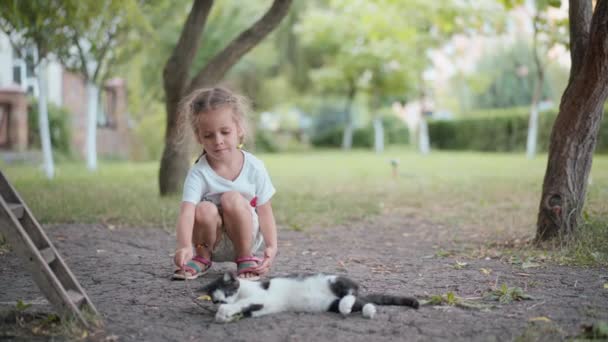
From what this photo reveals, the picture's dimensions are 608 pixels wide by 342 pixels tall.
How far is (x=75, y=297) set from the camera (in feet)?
9.12

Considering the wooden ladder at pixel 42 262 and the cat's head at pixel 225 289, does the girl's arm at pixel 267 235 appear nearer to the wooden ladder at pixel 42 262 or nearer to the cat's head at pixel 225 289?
the cat's head at pixel 225 289

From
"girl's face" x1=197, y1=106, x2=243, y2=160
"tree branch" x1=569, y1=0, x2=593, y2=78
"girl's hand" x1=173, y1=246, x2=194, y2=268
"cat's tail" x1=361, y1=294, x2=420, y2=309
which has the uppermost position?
"tree branch" x1=569, y1=0, x2=593, y2=78

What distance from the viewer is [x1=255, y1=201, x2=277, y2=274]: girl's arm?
3.57 m

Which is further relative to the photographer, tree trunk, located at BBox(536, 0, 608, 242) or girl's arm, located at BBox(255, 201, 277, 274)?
tree trunk, located at BBox(536, 0, 608, 242)

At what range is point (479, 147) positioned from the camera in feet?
85.9

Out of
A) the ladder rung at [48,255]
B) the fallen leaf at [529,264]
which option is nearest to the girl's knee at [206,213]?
the ladder rung at [48,255]

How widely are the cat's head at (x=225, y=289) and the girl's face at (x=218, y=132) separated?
993mm

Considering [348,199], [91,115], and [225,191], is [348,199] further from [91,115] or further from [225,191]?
[91,115]

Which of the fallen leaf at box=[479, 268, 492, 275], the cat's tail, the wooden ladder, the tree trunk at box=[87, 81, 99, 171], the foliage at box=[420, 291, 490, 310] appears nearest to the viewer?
the wooden ladder

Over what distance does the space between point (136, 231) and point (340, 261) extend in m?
2.54

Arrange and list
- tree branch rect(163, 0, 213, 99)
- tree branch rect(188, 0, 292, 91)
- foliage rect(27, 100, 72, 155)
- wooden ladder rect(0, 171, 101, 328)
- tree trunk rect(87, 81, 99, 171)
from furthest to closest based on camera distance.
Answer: foliage rect(27, 100, 72, 155)
tree trunk rect(87, 81, 99, 171)
tree branch rect(163, 0, 213, 99)
tree branch rect(188, 0, 292, 91)
wooden ladder rect(0, 171, 101, 328)

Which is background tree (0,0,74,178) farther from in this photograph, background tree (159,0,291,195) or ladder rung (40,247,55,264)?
ladder rung (40,247,55,264)

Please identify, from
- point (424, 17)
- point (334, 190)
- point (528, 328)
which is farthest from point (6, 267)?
point (424, 17)

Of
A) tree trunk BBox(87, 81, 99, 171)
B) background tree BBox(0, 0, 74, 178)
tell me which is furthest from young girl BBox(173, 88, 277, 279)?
tree trunk BBox(87, 81, 99, 171)
